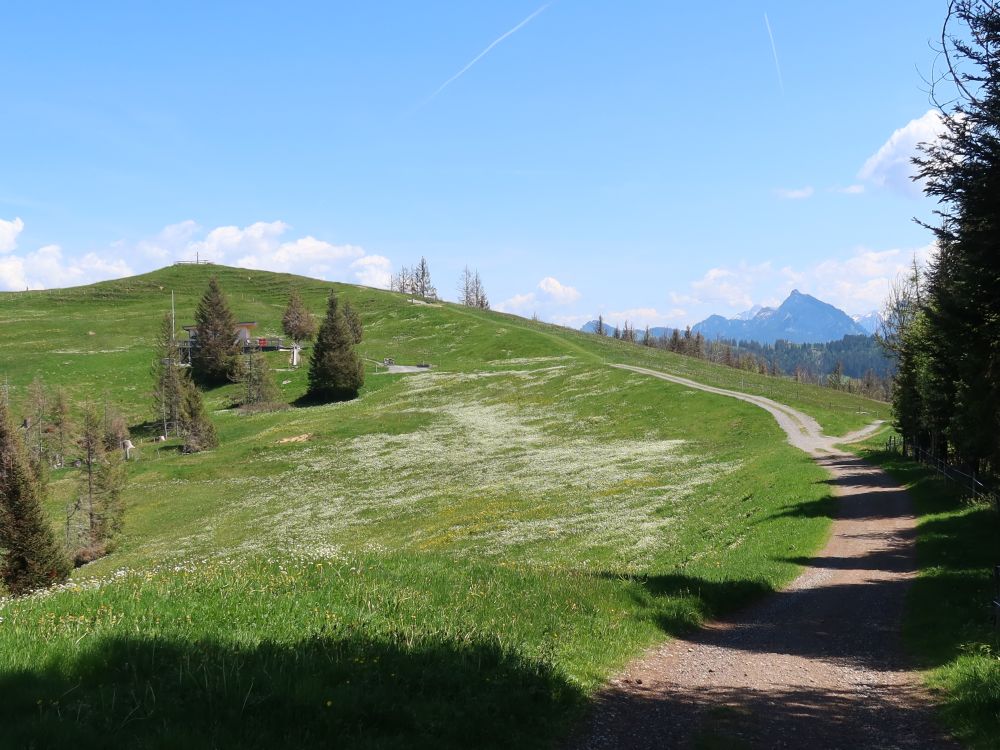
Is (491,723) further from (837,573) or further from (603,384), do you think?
(603,384)

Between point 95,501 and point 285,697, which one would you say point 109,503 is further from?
point 285,697

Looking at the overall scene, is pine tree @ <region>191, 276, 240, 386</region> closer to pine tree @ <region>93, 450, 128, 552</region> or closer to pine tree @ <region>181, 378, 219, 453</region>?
pine tree @ <region>181, 378, 219, 453</region>

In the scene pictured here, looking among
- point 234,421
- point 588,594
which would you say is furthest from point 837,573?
point 234,421

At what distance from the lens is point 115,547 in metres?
47.6

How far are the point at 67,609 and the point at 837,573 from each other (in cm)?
1901

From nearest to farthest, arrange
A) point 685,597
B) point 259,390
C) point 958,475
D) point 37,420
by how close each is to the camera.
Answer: point 685,597, point 958,475, point 37,420, point 259,390

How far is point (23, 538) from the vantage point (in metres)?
36.3

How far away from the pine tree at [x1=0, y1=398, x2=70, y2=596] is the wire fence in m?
44.5

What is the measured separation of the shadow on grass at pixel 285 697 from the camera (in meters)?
6.00

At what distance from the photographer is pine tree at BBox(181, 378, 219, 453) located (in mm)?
78938

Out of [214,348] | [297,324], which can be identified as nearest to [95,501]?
[214,348]

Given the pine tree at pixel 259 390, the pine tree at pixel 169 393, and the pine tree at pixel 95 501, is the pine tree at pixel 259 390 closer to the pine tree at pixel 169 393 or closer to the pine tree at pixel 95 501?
the pine tree at pixel 169 393

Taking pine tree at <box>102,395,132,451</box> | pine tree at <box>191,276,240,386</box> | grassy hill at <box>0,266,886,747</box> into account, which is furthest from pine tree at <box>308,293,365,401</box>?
pine tree at <box>102,395,132,451</box>

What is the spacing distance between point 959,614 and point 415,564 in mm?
11429
